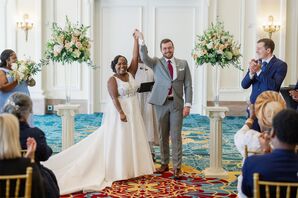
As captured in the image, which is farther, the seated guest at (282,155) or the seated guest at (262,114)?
the seated guest at (262,114)

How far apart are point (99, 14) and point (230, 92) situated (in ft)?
13.9

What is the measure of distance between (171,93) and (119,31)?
23.9 ft

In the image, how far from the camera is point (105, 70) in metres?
13.7

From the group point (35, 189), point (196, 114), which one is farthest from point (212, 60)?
point (196, 114)

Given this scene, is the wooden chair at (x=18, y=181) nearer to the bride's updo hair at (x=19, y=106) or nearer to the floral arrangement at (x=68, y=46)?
the bride's updo hair at (x=19, y=106)

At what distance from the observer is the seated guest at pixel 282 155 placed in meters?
2.94

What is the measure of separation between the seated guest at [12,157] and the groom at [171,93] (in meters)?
3.60

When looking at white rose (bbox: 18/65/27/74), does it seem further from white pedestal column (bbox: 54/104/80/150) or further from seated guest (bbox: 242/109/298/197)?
seated guest (bbox: 242/109/298/197)

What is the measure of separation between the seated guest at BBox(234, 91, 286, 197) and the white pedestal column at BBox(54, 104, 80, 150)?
3.49m

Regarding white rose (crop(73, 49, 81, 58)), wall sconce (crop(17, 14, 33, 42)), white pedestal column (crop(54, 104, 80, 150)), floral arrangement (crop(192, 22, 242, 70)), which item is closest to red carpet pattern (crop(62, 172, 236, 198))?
white pedestal column (crop(54, 104, 80, 150))

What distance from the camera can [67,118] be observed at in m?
7.12

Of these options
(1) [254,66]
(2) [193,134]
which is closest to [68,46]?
(1) [254,66]

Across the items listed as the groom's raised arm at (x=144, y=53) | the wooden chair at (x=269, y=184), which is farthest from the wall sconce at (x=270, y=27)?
the wooden chair at (x=269, y=184)

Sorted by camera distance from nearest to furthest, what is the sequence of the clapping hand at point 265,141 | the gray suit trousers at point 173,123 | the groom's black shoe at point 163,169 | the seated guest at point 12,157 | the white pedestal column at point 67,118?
the seated guest at point 12,157, the clapping hand at point 265,141, the gray suit trousers at point 173,123, the groom's black shoe at point 163,169, the white pedestal column at point 67,118
